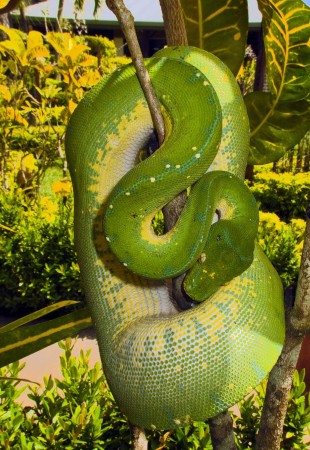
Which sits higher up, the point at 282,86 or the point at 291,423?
the point at 282,86

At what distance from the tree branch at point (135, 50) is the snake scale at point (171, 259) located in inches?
2.6

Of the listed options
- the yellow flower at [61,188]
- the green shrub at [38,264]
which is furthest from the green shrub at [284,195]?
the green shrub at [38,264]

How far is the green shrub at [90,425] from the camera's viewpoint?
2.04m

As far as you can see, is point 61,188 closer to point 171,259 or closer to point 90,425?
point 90,425

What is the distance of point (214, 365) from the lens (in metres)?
0.92

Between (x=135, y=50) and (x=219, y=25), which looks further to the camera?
(x=219, y=25)

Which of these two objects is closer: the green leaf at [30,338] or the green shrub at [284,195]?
the green leaf at [30,338]

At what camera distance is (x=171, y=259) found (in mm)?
919

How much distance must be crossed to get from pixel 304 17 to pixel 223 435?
2.88 ft

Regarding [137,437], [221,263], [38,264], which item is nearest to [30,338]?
[137,437]

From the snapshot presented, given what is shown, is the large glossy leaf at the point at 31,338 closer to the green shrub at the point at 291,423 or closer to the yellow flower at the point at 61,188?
the green shrub at the point at 291,423

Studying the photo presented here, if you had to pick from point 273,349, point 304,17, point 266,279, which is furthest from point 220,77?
point 273,349

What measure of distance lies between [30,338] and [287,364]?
1.99 ft

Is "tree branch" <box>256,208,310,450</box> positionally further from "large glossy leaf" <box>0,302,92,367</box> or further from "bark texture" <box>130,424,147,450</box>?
"large glossy leaf" <box>0,302,92,367</box>
